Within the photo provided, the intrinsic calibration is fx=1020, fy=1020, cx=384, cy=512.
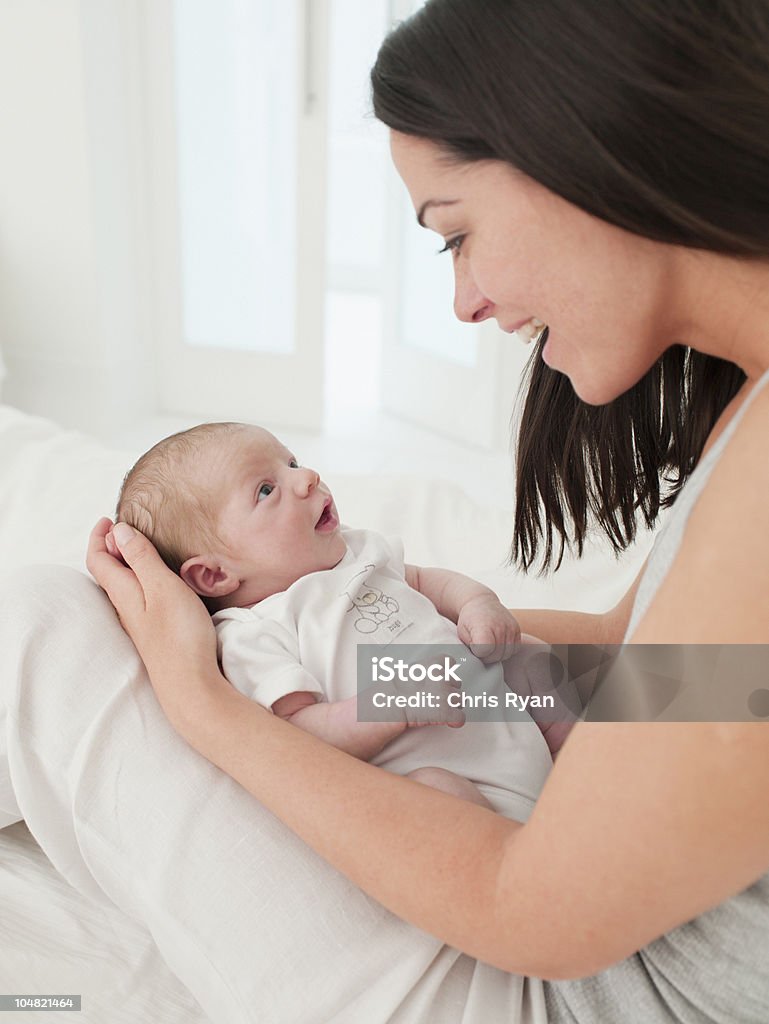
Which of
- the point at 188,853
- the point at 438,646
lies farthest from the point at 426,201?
the point at 188,853

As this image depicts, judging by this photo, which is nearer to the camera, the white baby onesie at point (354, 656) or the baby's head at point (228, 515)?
the white baby onesie at point (354, 656)

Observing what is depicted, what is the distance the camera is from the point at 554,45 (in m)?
0.77

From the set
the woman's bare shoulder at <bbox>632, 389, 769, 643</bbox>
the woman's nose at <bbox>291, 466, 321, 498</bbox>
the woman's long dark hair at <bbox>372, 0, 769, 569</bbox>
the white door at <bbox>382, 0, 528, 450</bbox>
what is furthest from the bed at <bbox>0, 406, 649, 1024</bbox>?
the white door at <bbox>382, 0, 528, 450</bbox>

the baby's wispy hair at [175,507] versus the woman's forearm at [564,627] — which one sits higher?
the baby's wispy hair at [175,507]

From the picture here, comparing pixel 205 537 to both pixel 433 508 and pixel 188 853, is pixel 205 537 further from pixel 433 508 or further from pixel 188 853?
pixel 433 508

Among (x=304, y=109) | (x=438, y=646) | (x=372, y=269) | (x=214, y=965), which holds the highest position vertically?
(x=304, y=109)

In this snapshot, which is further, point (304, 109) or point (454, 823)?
point (304, 109)

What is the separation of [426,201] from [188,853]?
0.64m

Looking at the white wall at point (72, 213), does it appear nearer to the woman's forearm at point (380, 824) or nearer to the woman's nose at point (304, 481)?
the woman's nose at point (304, 481)

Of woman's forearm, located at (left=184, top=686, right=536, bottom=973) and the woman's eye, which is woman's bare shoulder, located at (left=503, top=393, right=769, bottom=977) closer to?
woman's forearm, located at (left=184, top=686, right=536, bottom=973)

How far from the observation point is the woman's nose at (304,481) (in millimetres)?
1309

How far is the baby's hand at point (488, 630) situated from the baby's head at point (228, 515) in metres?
0.20

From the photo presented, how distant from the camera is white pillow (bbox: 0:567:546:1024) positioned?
913mm

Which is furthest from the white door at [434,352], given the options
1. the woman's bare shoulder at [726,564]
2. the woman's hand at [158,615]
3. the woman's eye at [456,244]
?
the woman's bare shoulder at [726,564]
